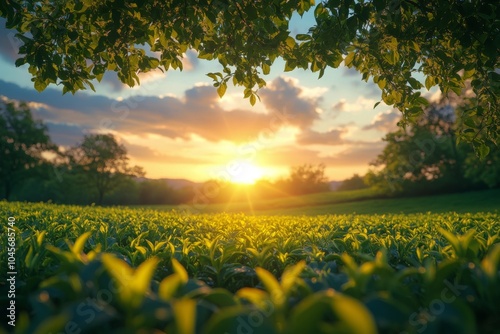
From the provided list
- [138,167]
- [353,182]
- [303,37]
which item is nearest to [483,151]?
[303,37]

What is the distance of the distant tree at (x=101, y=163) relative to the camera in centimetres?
7275

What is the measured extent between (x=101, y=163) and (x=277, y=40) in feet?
242

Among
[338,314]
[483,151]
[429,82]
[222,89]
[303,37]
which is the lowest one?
[338,314]

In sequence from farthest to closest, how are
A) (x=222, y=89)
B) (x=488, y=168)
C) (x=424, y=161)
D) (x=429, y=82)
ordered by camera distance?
(x=424, y=161) → (x=488, y=168) → (x=429, y=82) → (x=222, y=89)

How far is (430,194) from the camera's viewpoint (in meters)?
57.6

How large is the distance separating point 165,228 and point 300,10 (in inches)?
154

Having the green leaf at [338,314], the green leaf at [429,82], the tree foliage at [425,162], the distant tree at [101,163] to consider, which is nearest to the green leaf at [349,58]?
the green leaf at [429,82]

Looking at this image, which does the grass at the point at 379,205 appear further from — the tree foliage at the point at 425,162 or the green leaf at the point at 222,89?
the green leaf at the point at 222,89

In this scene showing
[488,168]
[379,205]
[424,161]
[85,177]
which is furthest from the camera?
[85,177]

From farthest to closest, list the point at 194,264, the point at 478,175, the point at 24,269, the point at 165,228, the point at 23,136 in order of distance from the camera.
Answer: the point at 23,136
the point at 478,175
the point at 165,228
the point at 194,264
the point at 24,269

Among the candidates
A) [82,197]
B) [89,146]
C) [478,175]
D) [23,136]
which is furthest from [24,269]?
[82,197]

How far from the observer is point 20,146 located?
57.6 meters

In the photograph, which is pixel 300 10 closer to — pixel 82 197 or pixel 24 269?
pixel 24 269

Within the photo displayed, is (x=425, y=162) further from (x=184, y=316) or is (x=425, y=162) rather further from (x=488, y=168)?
(x=184, y=316)
